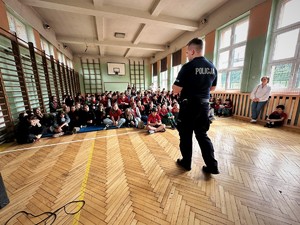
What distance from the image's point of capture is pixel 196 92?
5.34ft

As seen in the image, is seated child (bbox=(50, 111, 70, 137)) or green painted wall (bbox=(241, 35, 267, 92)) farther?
green painted wall (bbox=(241, 35, 267, 92))

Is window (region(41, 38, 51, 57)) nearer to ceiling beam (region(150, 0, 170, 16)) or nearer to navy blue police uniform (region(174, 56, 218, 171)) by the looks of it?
ceiling beam (region(150, 0, 170, 16))

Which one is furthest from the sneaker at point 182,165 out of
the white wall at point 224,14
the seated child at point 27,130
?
the white wall at point 224,14

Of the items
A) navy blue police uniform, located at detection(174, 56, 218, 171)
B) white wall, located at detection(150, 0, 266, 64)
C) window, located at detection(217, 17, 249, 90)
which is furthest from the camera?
window, located at detection(217, 17, 249, 90)

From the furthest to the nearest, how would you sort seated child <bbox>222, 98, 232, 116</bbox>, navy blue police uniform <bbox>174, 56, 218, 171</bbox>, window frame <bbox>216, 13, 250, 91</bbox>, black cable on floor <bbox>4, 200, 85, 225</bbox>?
seated child <bbox>222, 98, 232, 116</bbox>
window frame <bbox>216, 13, 250, 91</bbox>
navy blue police uniform <bbox>174, 56, 218, 171</bbox>
black cable on floor <bbox>4, 200, 85, 225</bbox>

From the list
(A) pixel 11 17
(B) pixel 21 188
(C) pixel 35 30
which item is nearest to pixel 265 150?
(B) pixel 21 188

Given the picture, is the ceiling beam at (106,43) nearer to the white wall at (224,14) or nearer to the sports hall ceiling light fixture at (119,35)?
the sports hall ceiling light fixture at (119,35)

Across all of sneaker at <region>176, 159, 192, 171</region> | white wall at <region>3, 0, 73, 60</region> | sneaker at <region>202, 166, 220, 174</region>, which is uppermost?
white wall at <region>3, 0, 73, 60</region>

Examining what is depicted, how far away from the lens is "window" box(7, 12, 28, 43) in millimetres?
3755

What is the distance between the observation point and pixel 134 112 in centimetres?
470

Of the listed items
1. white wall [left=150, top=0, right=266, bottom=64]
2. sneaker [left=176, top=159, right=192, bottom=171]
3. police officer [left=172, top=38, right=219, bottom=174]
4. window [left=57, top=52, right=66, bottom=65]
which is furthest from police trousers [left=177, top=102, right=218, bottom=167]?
window [left=57, top=52, right=66, bottom=65]

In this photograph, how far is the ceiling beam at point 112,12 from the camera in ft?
14.2

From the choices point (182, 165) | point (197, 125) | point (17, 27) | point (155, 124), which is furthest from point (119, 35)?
point (182, 165)

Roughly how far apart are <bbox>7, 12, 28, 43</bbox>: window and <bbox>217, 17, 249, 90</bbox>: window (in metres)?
7.39
